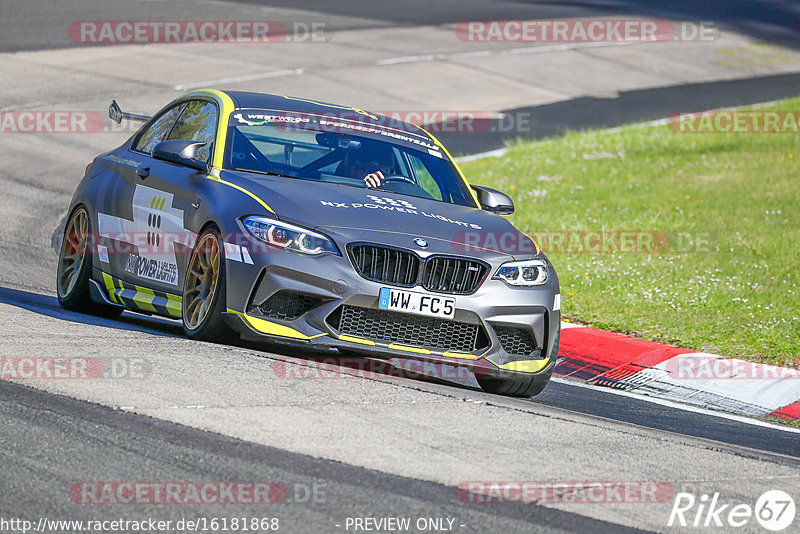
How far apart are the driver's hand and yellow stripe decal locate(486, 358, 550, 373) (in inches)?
60.4

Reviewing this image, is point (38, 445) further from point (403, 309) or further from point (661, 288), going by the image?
point (661, 288)

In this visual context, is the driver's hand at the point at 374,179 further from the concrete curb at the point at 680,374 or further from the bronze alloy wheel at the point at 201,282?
the concrete curb at the point at 680,374

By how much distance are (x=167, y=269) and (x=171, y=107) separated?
68.3 inches

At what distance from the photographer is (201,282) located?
23.6ft

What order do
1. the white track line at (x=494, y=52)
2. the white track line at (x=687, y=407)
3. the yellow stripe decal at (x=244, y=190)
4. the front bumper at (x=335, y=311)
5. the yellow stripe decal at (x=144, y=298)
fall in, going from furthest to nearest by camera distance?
the white track line at (x=494, y=52) → the yellow stripe decal at (x=144, y=298) → the white track line at (x=687, y=407) → the yellow stripe decal at (x=244, y=190) → the front bumper at (x=335, y=311)

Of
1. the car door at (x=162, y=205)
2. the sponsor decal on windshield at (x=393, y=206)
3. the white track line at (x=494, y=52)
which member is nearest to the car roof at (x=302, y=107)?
the car door at (x=162, y=205)

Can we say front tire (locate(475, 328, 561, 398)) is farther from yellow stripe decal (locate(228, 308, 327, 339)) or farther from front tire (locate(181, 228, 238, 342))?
front tire (locate(181, 228, 238, 342))

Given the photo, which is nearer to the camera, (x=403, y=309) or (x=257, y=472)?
(x=257, y=472)

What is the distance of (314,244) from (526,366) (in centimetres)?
150

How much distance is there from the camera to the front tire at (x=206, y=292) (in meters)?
6.90

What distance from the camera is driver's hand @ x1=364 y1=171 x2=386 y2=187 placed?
26.1 ft

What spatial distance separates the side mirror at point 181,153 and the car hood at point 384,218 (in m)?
0.27

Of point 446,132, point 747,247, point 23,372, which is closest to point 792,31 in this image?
point 446,132

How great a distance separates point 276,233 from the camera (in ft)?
22.4
